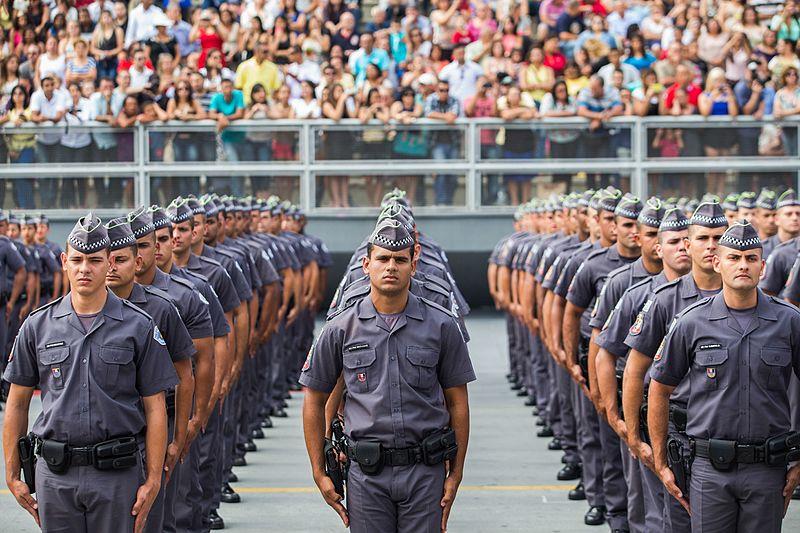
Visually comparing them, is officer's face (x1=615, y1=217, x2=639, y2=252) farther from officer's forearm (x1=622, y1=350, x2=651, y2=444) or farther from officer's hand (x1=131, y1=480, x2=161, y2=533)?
officer's hand (x1=131, y1=480, x2=161, y2=533)

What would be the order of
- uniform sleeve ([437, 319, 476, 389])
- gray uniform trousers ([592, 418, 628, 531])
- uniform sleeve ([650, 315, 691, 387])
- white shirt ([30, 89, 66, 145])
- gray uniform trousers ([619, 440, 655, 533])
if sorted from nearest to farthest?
1. uniform sleeve ([437, 319, 476, 389])
2. uniform sleeve ([650, 315, 691, 387])
3. gray uniform trousers ([619, 440, 655, 533])
4. gray uniform trousers ([592, 418, 628, 531])
5. white shirt ([30, 89, 66, 145])

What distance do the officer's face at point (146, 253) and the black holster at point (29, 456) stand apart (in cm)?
177

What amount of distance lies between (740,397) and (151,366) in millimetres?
2641

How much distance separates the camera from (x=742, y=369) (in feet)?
20.3

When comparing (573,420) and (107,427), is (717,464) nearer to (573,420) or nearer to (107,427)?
(107,427)

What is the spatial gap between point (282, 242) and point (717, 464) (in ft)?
33.8

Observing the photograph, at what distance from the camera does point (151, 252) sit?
308 inches

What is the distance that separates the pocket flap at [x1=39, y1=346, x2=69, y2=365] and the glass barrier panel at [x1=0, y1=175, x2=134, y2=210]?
1626cm

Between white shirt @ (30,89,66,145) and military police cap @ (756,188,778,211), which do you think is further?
white shirt @ (30,89,66,145)

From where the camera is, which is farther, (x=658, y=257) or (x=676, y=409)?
(x=658, y=257)

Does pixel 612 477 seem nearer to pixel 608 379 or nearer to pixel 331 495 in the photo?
pixel 608 379

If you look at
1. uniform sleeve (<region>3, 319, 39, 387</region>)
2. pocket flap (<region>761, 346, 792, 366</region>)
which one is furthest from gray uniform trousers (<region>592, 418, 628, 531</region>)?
uniform sleeve (<region>3, 319, 39, 387</region>)

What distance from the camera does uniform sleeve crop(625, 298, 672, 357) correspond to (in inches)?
278

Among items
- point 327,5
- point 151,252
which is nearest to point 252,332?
point 151,252
